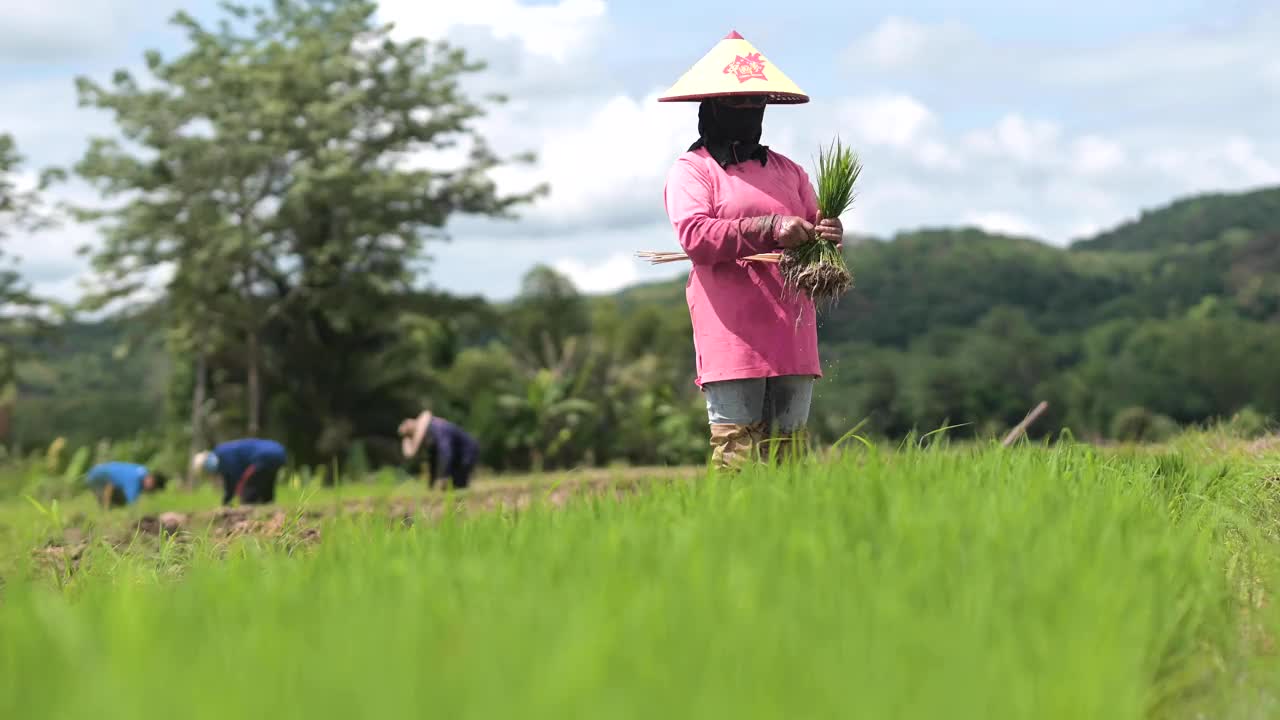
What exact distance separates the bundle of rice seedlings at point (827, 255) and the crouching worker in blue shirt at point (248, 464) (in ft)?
27.4

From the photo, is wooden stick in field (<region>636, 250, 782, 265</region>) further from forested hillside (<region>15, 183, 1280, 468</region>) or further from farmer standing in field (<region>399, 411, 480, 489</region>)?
farmer standing in field (<region>399, 411, 480, 489</region>)

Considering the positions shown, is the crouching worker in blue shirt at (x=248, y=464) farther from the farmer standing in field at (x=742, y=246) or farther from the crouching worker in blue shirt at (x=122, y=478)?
the farmer standing in field at (x=742, y=246)

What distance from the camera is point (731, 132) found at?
18.2 ft

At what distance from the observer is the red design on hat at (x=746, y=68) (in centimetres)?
543

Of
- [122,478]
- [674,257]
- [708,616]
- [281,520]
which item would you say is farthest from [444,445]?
[708,616]

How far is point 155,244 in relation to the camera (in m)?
26.8

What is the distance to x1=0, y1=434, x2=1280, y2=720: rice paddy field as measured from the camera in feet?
7.16

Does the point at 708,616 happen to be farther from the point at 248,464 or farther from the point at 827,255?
the point at 248,464

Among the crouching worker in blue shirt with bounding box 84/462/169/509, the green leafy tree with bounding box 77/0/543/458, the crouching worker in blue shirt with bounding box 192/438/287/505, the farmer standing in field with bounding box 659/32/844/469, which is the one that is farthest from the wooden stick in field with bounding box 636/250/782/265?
the green leafy tree with bounding box 77/0/543/458

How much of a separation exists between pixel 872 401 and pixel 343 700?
172ft

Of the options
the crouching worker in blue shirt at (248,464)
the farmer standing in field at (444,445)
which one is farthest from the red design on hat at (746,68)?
the farmer standing in field at (444,445)

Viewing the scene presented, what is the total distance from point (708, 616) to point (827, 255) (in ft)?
9.28

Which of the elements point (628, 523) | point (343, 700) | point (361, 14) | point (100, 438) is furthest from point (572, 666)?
point (100, 438)


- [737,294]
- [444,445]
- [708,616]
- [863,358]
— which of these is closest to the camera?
[708,616]
